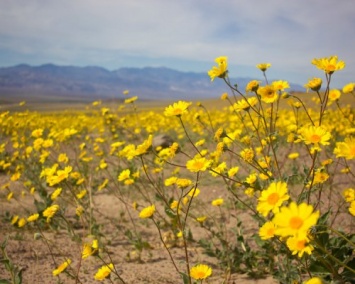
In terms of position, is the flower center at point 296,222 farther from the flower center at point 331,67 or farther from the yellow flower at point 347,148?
the flower center at point 331,67

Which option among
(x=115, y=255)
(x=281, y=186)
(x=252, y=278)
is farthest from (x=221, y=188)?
(x=281, y=186)

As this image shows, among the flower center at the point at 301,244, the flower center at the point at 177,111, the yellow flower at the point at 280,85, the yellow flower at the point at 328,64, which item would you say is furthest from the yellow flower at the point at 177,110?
the flower center at the point at 301,244

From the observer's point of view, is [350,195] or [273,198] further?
[350,195]

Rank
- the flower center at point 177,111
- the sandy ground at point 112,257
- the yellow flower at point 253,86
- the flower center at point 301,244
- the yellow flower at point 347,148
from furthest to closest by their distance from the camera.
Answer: the sandy ground at point 112,257, the flower center at point 177,111, the yellow flower at point 253,86, the yellow flower at point 347,148, the flower center at point 301,244

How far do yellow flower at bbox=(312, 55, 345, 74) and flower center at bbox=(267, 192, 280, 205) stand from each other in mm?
968

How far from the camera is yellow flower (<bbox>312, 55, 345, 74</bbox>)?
2.04 meters

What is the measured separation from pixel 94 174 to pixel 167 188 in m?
1.81

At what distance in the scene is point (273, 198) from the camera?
4.91ft

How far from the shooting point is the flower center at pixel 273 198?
1.48 metres


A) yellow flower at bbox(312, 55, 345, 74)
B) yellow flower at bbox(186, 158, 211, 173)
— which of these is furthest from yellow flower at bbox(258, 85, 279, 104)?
yellow flower at bbox(186, 158, 211, 173)

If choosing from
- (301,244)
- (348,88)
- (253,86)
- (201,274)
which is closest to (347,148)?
(301,244)

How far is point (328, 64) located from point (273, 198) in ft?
3.44

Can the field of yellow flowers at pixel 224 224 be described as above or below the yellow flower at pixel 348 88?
below

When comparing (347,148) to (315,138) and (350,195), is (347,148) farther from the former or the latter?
(350,195)
